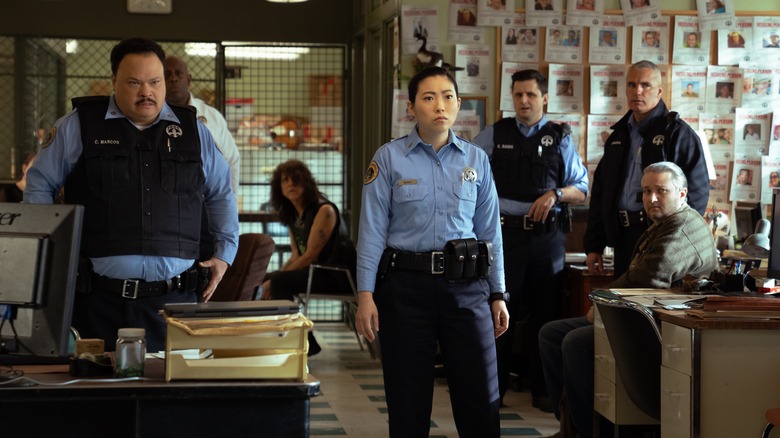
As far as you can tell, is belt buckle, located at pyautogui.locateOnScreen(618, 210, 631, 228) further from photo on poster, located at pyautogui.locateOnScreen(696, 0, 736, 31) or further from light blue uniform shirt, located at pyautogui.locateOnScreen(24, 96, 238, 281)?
light blue uniform shirt, located at pyautogui.locateOnScreen(24, 96, 238, 281)

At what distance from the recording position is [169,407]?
250 centimetres

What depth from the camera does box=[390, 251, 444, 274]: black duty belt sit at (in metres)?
3.66

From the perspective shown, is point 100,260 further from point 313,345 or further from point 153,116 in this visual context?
point 313,345

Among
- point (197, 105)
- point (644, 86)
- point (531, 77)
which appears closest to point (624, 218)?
point (644, 86)

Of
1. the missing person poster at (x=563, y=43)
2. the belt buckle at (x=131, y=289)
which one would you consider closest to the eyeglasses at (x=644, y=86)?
the missing person poster at (x=563, y=43)

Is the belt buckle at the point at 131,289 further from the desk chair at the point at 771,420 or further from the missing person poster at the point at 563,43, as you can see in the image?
the missing person poster at the point at 563,43

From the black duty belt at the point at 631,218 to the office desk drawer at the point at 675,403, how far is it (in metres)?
1.66

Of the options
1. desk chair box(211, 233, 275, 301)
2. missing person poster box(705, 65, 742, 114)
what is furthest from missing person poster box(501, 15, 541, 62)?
desk chair box(211, 233, 275, 301)

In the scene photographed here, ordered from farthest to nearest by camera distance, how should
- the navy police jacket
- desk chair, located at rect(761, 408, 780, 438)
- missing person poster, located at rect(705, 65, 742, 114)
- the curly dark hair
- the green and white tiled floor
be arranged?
the curly dark hair
missing person poster, located at rect(705, 65, 742, 114)
the navy police jacket
the green and white tiled floor
desk chair, located at rect(761, 408, 780, 438)

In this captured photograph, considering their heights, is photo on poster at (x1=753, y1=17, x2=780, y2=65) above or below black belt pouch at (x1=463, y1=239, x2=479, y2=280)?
above

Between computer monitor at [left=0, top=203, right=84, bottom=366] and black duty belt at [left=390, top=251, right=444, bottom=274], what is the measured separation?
1404 mm

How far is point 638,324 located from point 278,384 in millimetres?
1909

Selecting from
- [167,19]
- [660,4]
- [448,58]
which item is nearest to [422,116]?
[448,58]

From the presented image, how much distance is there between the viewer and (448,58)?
6.93 m
